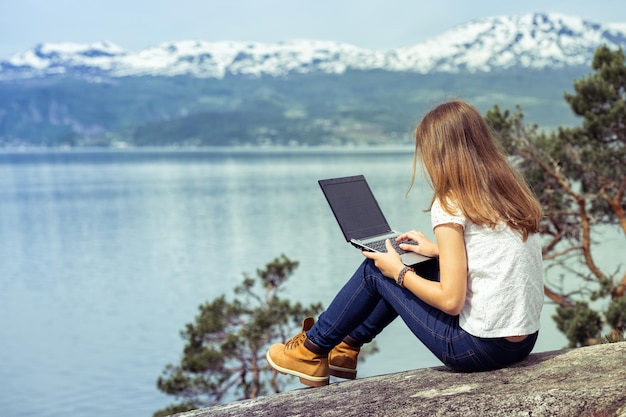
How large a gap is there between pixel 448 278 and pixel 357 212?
897 mm

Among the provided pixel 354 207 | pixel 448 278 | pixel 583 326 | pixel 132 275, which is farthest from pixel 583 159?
pixel 132 275

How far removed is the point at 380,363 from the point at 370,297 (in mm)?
18972

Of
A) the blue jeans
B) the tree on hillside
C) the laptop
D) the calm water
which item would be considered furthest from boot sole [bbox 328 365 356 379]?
the tree on hillside

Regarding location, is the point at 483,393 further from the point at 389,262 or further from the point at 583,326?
the point at 583,326

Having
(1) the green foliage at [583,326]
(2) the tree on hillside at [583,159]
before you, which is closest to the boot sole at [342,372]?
(1) the green foliage at [583,326]

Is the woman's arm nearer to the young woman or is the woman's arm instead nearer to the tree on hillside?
the young woman

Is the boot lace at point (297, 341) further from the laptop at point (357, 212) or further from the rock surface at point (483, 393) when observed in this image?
the laptop at point (357, 212)

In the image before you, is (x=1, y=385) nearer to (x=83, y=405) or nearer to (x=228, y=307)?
(x=83, y=405)

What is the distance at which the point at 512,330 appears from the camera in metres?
3.32

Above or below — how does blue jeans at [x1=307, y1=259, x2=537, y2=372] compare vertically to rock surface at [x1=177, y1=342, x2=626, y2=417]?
above

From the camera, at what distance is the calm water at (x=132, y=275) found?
22.7 m

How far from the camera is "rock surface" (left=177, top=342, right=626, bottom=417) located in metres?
3.26

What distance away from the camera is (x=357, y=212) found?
396 centimetres

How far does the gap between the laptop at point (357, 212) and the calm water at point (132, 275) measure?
14.8 inches
